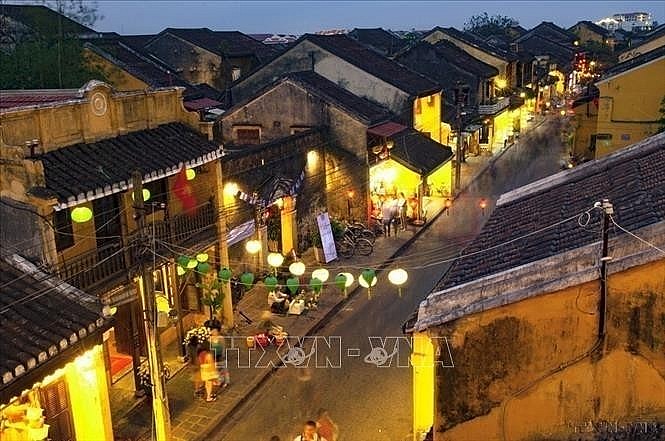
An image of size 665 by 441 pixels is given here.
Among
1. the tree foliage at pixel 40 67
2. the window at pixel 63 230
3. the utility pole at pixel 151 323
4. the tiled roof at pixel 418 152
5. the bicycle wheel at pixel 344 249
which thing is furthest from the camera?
the tiled roof at pixel 418 152

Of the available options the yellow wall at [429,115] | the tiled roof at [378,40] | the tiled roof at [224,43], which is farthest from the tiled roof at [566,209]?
the tiled roof at [378,40]

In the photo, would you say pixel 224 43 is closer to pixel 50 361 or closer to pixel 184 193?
pixel 184 193

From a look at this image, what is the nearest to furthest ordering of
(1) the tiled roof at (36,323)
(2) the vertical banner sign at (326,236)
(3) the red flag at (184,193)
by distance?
(1) the tiled roof at (36,323), (3) the red flag at (184,193), (2) the vertical banner sign at (326,236)

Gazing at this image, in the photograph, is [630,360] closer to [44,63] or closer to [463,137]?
[44,63]

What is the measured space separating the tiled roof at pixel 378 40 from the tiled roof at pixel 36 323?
51.6 m

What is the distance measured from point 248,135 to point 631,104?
59.3 ft

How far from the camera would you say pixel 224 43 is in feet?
174

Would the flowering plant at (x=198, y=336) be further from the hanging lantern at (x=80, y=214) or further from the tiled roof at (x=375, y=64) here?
the tiled roof at (x=375, y=64)

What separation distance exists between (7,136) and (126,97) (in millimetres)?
3857

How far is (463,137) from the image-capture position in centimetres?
4691

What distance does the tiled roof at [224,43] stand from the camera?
167ft

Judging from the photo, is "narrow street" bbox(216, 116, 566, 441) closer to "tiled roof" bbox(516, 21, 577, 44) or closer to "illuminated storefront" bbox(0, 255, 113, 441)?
"illuminated storefront" bbox(0, 255, 113, 441)

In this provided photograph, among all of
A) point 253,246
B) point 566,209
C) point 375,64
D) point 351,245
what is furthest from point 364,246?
point 566,209

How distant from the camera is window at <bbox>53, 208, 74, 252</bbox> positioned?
14703mm
